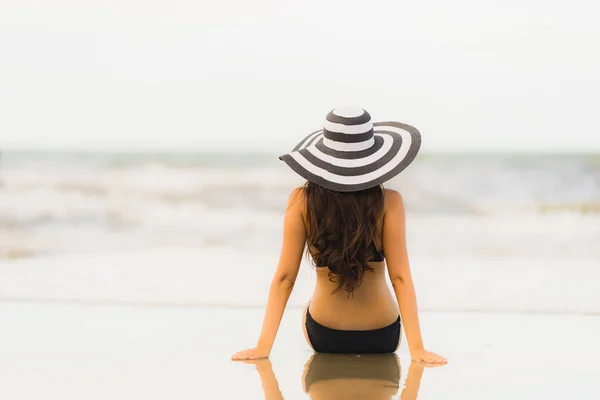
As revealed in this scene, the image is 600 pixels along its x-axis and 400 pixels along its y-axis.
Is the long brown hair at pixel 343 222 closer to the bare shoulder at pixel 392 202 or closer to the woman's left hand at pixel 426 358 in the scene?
the bare shoulder at pixel 392 202

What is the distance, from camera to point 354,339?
3182 mm

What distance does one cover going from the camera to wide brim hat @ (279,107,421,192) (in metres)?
2.81

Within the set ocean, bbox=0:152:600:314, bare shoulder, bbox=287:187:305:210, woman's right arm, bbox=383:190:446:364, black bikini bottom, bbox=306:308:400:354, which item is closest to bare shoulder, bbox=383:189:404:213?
woman's right arm, bbox=383:190:446:364

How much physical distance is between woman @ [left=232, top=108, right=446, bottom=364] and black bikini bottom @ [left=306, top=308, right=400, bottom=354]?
126 millimetres

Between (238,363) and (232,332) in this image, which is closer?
(238,363)

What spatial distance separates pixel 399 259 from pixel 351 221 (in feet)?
0.73

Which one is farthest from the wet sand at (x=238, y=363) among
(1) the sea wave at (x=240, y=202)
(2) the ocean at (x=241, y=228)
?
(1) the sea wave at (x=240, y=202)

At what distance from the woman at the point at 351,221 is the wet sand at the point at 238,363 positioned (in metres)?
0.19

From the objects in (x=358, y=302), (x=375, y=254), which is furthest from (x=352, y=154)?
(x=358, y=302)

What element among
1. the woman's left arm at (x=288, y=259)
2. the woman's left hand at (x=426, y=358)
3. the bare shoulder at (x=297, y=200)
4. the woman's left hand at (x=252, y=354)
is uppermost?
the bare shoulder at (x=297, y=200)

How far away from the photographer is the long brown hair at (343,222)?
2.86 metres

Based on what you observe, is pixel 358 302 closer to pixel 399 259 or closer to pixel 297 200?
pixel 399 259

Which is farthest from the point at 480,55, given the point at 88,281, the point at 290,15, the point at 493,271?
the point at 88,281

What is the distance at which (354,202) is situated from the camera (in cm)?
287
